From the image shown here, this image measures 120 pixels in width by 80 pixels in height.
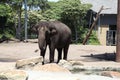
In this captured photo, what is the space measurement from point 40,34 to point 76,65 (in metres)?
1.93

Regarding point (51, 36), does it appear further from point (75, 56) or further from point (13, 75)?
Result: point (75, 56)

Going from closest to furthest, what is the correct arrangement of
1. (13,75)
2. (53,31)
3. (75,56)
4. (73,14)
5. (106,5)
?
(13,75) < (53,31) < (75,56) < (73,14) < (106,5)

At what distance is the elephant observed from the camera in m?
16.9

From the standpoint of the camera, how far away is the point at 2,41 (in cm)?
4081

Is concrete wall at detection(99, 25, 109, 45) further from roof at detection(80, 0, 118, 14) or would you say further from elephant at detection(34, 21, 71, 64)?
elephant at detection(34, 21, 71, 64)

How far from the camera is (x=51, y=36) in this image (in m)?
17.7

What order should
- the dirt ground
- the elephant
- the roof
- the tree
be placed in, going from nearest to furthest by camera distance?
the elephant → the dirt ground → the tree → the roof

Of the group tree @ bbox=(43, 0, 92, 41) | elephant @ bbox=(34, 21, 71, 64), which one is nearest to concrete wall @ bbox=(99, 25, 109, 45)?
tree @ bbox=(43, 0, 92, 41)

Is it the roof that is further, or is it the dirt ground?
the roof

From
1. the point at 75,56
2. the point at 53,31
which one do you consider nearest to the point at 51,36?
the point at 53,31

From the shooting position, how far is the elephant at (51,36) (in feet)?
55.6

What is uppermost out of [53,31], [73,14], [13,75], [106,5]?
[106,5]

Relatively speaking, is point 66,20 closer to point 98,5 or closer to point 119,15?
point 98,5

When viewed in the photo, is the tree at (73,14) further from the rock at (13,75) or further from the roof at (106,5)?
the rock at (13,75)
